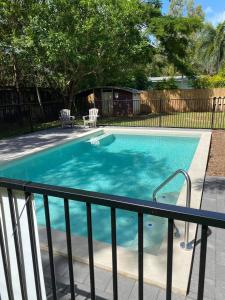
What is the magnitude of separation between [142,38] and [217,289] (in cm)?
1414

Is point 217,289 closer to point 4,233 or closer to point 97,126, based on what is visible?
point 4,233

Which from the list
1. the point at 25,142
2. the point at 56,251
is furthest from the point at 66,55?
the point at 56,251

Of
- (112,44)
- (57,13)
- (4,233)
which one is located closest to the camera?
(4,233)

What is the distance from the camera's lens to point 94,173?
7.02 m

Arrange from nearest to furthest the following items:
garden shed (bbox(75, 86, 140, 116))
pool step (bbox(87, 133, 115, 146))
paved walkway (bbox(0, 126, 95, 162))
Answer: paved walkway (bbox(0, 126, 95, 162)) < pool step (bbox(87, 133, 115, 146)) < garden shed (bbox(75, 86, 140, 116))

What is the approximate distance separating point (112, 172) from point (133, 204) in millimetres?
6024

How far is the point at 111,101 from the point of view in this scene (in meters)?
17.7

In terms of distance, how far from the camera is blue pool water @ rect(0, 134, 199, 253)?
406 cm

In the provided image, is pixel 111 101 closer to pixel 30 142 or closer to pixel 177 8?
pixel 30 142

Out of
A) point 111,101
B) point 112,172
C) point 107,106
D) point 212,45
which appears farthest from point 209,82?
point 112,172

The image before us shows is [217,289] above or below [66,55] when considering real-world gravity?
below

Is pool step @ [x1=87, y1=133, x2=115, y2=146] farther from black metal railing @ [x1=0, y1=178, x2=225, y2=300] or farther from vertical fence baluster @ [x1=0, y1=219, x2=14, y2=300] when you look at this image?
black metal railing @ [x1=0, y1=178, x2=225, y2=300]

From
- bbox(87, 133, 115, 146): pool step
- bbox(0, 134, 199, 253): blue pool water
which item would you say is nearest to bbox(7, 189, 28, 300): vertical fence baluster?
bbox(0, 134, 199, 253): blue pool water

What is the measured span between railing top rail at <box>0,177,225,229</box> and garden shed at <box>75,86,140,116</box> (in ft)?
54.4
